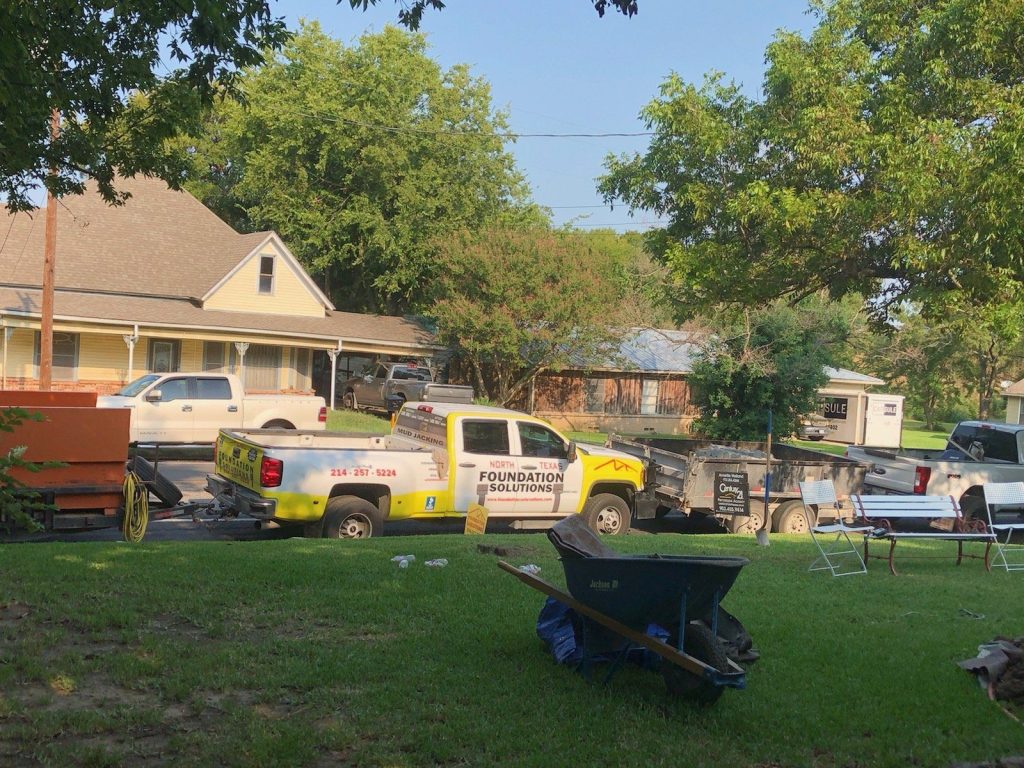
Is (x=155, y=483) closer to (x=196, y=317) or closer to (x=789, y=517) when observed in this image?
(x=789, y=517)

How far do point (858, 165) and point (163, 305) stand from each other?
2477 centimetres

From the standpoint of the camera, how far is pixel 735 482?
13.8 metres

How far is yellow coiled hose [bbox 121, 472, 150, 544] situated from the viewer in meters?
10.6

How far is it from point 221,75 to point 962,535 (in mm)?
A: 8578

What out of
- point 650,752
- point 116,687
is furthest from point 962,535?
point 116,687

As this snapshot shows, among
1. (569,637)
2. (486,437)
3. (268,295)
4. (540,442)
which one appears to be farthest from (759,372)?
(569,637)

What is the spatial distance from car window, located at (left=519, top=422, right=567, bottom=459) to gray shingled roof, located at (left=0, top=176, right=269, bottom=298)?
21.9 m

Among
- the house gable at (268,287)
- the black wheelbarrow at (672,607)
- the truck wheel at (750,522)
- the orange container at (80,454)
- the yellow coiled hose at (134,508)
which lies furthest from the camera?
the house gable at (268,287)

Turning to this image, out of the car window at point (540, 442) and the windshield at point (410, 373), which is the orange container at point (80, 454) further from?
the windshield at point (410, 373)

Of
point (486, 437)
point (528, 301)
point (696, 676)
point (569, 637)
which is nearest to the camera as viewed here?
point (696, 676)

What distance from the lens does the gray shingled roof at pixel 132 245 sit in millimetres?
31609

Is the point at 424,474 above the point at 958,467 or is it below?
below

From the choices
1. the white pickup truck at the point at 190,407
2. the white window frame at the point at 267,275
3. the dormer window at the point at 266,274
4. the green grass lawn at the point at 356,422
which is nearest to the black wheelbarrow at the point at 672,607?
the white pickup truck at the point at 190,407

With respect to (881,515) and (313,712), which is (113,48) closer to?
(313,712)
